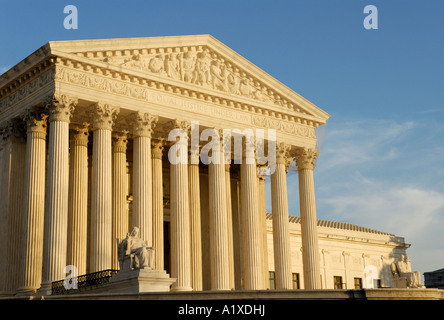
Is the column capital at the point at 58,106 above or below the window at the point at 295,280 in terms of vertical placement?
above

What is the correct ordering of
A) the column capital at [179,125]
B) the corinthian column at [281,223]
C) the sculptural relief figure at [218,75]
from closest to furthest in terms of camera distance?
the column capital at [179,125] → the sculptural relief figure at [218,75] → the corinthian column at [281,223]

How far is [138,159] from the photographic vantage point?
3919 cm

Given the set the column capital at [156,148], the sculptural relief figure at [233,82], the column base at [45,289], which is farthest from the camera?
the sculptural relief figure at [233,82]

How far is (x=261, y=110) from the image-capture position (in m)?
45.3

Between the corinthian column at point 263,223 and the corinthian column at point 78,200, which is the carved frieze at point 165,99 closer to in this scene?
the corinthian column at point 78,200

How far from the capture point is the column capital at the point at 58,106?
36.0 metres

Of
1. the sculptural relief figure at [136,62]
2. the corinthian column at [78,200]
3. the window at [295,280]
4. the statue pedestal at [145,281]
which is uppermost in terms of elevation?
the sculptural relief figure at [136,62]

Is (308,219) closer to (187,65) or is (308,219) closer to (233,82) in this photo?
(233,82)

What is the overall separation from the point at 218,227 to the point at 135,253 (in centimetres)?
1206

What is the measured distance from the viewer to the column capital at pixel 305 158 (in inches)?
1866

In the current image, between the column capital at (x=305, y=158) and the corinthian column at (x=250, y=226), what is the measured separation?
428 cm

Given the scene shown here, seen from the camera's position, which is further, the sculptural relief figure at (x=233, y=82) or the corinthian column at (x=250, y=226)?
the sculptural relief figure at (x=233, y=82)

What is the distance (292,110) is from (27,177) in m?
18.9

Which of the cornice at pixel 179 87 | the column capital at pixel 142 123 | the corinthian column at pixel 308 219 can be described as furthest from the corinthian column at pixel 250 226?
the column capital at pixel 142 123
